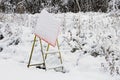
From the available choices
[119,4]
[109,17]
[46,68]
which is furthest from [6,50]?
[119,4]

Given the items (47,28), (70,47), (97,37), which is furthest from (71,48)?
(47,28)

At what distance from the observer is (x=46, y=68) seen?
5.52m

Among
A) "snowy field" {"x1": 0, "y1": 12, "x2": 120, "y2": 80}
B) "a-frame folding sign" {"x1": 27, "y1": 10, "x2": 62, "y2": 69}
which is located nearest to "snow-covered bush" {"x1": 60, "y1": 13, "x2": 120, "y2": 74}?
"snowy field" {"x1": 0, "y1": 12, "x2": 120, "y2": 80}

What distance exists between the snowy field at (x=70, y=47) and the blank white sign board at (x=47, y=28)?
0.56 meters

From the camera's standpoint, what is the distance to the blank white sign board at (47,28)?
5.28m

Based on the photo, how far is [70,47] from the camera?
668 centimetres

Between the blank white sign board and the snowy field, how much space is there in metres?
0.56

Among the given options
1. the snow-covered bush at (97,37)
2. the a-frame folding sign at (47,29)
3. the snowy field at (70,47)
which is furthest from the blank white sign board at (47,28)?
the snow-covered bush at (97,37)

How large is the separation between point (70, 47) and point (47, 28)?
4.61ft

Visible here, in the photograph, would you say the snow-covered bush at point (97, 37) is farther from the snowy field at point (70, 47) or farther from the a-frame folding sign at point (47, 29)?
the a-frame folding sign at point (47, 29)

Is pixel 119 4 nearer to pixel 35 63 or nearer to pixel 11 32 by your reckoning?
pixel 11 32

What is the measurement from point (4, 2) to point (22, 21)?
4627mm

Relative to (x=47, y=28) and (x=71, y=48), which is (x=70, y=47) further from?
(x=47, y=28)

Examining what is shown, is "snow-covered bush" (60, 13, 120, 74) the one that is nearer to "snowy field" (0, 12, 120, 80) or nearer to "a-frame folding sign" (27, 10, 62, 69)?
"snowy field" (0, 12, 120, 80)
